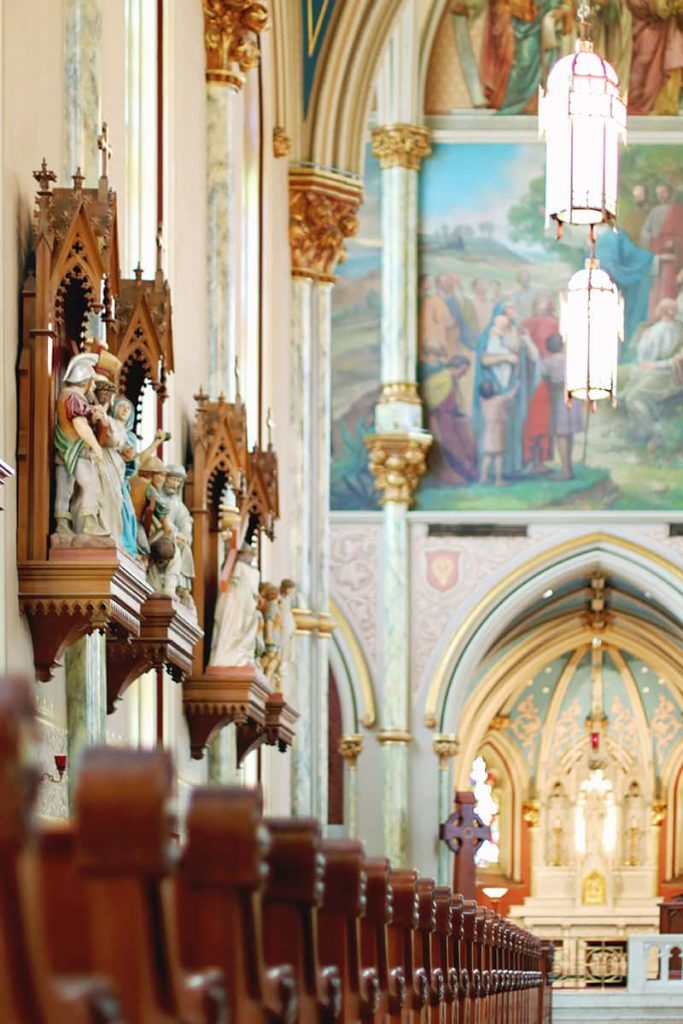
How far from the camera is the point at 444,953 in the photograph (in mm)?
7270

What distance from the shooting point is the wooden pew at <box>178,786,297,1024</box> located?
8.79 feet

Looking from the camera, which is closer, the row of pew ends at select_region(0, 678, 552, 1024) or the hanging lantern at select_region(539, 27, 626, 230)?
the row of pew ends at select_region(0, 678, 552, 1024)

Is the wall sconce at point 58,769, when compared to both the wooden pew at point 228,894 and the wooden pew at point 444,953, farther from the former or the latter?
the wooden pew at point 228,894

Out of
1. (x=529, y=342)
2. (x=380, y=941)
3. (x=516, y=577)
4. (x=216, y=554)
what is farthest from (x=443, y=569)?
(x=380, y=941)

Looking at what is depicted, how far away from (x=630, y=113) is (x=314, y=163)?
11.0m

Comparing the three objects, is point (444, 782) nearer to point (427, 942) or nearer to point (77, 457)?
point (77, 457)

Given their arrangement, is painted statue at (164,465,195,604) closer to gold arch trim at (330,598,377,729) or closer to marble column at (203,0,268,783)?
marble column at (203,0,268,783)

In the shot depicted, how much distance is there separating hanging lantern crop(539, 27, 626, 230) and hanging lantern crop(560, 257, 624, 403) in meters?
3.01

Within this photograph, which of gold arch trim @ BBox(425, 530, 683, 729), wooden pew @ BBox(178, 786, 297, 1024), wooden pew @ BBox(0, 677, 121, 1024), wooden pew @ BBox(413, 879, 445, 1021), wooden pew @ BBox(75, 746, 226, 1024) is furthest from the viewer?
gold arch trim @ BBox(425, 530, 683, 729)

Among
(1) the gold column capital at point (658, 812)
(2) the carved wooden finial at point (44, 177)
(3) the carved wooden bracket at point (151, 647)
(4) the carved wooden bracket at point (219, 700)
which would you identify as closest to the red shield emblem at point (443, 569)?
(1) the gold column capital at point (658, 812)

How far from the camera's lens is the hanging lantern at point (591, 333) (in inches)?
763

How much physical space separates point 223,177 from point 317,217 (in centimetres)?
524

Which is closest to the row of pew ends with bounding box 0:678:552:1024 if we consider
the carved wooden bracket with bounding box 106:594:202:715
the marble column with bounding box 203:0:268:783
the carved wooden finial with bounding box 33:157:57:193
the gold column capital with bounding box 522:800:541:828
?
the carved wooden finial with bounding box 33:157:57:193

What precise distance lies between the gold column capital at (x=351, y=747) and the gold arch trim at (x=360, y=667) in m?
0.21
